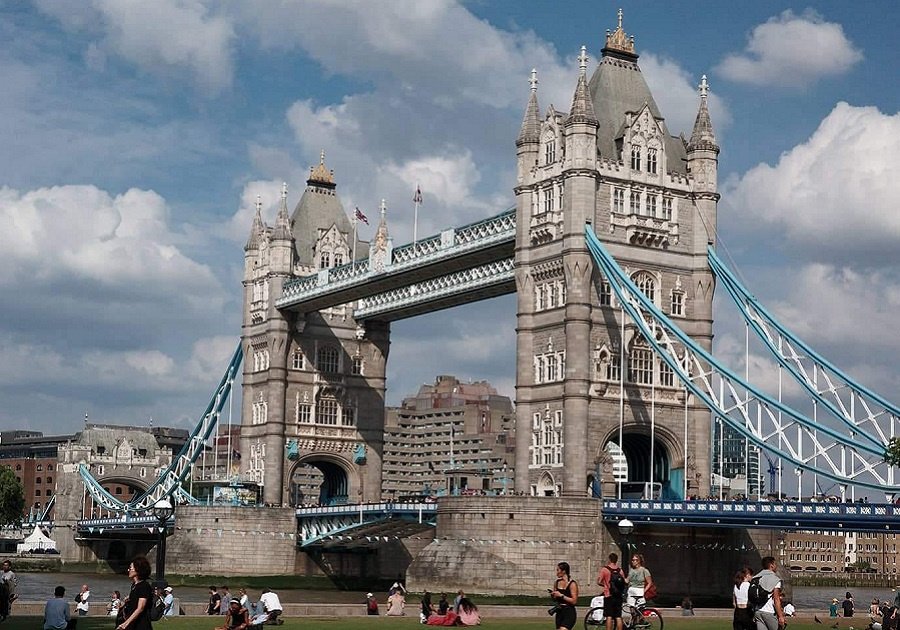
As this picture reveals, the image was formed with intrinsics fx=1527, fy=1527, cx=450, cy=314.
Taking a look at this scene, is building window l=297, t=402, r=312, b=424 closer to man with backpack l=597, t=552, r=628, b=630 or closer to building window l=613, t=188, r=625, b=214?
building window l=613, t=188, r=625, b=214

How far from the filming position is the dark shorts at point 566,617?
27.0 metres

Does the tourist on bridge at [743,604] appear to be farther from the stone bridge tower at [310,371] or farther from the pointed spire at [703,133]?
the stone bridge tower at [310,371]

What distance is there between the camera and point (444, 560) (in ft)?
229

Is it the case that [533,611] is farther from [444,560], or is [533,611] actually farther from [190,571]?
[190,571]

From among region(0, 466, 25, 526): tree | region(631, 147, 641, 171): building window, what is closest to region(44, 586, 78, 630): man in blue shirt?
region(631, 147, 641, 171): building window

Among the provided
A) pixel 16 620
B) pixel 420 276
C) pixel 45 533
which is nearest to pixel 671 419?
pixel 420 276

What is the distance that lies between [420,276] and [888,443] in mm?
34804

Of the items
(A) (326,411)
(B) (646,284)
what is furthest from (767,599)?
(A) (326,411)

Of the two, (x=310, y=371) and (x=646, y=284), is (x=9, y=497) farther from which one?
(x=646, y=284)

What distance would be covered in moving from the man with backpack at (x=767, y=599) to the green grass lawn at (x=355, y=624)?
12357 mm

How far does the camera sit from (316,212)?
107 m

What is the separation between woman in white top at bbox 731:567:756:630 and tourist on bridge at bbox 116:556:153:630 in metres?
10.3

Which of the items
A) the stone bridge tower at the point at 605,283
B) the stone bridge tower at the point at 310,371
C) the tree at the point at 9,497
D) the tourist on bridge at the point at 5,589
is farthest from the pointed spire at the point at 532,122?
the tree at the point at 9,497

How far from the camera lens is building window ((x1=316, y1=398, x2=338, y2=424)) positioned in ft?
340
